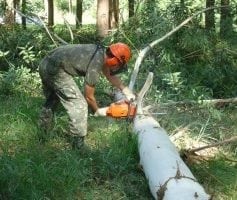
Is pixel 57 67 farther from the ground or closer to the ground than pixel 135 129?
farther from the ground

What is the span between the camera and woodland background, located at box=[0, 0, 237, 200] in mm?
4590

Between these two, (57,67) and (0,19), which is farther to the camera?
(0,19)

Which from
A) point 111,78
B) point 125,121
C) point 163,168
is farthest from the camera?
point 125,121

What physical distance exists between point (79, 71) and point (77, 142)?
2.88ft

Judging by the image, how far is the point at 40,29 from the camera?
991 cm

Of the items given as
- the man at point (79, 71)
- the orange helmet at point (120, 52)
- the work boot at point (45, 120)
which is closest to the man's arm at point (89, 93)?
the man at point (79, 71)

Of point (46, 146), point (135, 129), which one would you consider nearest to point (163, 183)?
point (135, 129)

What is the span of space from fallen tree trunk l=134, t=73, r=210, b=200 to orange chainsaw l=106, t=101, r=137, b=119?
0.25 metres

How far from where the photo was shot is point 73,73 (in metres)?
5.71

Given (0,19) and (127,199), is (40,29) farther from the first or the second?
(127,199)

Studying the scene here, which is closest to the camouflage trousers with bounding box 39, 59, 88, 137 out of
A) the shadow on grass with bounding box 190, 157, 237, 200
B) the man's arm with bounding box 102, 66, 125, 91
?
the man's arm with bounding box 102, 66, 125, 91

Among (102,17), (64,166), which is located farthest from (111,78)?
(102,17)

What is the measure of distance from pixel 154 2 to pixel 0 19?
12.1 feet

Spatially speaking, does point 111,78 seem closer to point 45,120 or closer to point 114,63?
point 114,63
